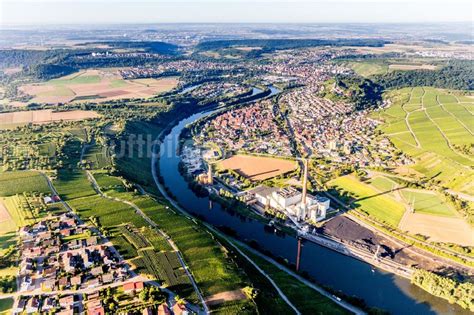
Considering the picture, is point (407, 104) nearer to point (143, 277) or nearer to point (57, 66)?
point (143, 277)

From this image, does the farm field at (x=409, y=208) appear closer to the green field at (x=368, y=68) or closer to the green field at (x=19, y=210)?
the green field at (x=19, y=210)

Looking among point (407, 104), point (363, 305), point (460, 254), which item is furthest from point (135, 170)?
point (407, 104)

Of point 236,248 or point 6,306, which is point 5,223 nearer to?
point 6,306

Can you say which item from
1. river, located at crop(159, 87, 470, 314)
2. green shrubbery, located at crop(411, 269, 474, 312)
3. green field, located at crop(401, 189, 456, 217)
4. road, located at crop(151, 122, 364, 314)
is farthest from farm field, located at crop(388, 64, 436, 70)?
green shrubbery, located at crop(411, 269, 474, 312)

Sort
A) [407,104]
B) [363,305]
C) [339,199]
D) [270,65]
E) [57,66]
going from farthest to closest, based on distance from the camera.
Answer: [270,65], [57,66], [407,104], [339,199], [363,305]

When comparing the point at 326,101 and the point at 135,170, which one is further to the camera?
the point at 326,101

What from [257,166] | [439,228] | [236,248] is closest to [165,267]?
[236,248]
